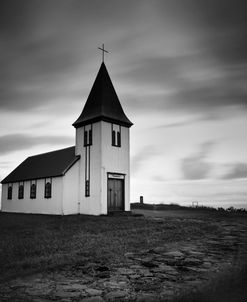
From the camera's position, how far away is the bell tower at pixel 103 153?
2684cm

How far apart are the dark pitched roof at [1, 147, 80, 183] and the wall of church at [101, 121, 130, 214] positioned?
3.28 metres

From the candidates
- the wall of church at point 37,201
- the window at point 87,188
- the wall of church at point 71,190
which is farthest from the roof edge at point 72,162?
the window at point 87,188

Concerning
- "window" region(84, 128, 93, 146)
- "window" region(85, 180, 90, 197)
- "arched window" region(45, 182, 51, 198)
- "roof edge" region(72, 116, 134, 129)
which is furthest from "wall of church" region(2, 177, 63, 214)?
"roof edge" region(72, 116, 134, 129)

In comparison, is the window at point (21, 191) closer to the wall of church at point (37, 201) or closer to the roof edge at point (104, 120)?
the wall of church at point (37, 201)

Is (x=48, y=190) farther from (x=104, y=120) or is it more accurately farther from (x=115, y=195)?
(x=104, y=120)

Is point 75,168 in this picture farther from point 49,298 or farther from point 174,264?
point 49,298

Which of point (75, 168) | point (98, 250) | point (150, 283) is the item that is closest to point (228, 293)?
point (150, 283)

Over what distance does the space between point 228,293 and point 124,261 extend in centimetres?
351

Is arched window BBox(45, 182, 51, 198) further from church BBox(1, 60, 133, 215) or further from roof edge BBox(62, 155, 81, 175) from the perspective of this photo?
roof edge BBox(62, 155, 81, 175)

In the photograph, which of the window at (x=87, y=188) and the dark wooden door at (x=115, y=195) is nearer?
the dark wooden door at (x=115, y=195)

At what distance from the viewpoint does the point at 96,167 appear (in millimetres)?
27047

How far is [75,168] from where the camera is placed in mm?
28891

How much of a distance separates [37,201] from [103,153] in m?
9.87

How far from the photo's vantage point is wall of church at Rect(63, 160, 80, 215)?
1109 inches
